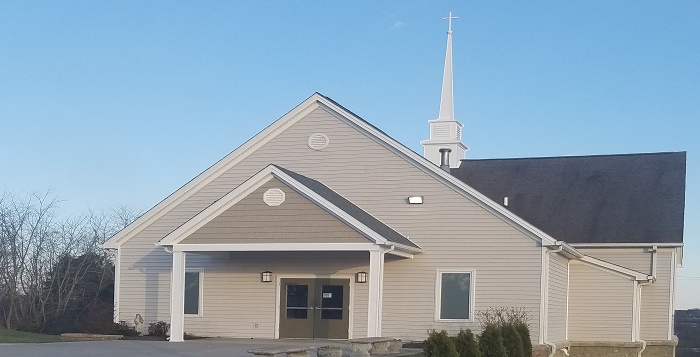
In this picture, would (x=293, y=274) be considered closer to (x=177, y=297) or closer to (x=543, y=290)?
(x=177, y=297)

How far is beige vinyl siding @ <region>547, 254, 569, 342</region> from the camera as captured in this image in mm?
24672

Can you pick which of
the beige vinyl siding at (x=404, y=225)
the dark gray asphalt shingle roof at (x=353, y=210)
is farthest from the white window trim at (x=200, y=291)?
the dark gray asphalt shingle roof at (x=353, y=210)

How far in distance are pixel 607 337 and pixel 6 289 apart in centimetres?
2232

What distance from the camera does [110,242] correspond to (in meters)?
26.5

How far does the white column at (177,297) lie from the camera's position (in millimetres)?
23328

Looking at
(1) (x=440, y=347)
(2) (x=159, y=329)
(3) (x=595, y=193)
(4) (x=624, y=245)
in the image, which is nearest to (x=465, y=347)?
(1) (x=440, y=347)

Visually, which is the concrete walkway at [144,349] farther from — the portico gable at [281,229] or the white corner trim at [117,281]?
the white corner trim at [117,281]

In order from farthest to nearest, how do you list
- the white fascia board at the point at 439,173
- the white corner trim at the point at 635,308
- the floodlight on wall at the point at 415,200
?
the white corner trim at the point at 635,308 → the floodlight on wall at the point at 415,200 → the white fascia board at the point at 439,173

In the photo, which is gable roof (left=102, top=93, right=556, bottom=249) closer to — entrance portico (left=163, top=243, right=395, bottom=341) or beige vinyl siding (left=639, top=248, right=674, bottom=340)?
entrance portico (left=163, top=243, right=395, bottom=341)

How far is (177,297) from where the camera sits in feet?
76.8

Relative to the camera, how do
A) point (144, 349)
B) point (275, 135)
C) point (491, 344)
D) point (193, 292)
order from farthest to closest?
1. point (275, 135)
2. point (193, 292)
3. point (144, 349)
4. point (491, 344)

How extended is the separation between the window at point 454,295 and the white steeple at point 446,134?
9.81 metres

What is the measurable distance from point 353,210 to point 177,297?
5088 mm

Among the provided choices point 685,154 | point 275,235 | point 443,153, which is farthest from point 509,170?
point 275,235
